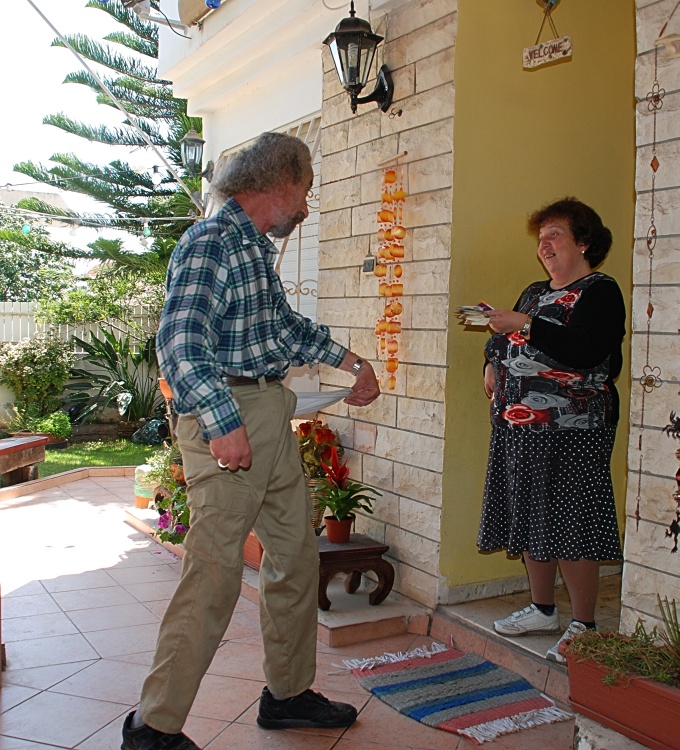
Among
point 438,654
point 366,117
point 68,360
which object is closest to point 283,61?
point 366,117

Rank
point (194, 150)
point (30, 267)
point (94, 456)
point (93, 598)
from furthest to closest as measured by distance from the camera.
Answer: point (30, 267), point (94, 456), point (194, 150), point (93, 598)

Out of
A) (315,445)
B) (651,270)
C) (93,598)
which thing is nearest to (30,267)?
(93,598)

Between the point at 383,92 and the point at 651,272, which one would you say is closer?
the point at 651,272

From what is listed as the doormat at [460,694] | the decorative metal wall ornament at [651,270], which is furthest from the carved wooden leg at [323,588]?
the decorative metal wall ornament at [651,270]

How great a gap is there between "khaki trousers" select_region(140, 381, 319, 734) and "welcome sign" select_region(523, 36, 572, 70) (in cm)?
157

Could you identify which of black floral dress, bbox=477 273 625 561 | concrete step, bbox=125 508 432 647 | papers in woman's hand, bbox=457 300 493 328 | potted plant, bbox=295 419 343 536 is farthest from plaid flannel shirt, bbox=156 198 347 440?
potted plant, bbox=295 419 343 536

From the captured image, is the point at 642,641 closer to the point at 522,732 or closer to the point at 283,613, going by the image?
the point at 522,732

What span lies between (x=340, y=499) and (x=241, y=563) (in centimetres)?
135

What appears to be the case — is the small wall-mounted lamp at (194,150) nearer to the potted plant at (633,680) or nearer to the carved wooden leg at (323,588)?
the carved wooden leg at (323,588)

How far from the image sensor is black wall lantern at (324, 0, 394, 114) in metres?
3.60

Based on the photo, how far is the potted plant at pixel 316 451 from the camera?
3.88 metres

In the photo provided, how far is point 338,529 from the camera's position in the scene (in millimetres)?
3637

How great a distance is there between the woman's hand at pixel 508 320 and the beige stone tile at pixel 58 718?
1.81 meters

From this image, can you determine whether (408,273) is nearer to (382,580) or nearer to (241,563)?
(382,580)
